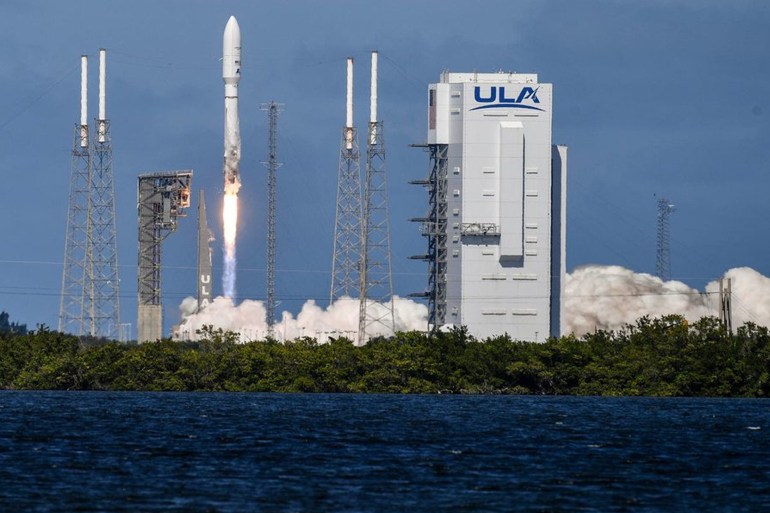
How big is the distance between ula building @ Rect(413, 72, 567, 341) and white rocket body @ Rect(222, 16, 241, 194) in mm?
21729

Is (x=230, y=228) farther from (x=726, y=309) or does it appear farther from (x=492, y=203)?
(x=726, y=309)

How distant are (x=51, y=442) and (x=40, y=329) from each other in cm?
8506

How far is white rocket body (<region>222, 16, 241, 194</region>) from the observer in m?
193

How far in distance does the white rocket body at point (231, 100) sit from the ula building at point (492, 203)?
2173 cm

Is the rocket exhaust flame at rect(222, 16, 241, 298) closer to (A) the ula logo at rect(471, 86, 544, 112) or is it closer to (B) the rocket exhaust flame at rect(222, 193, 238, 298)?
(B) the rocket exhaust flame at rect(222, 193, 238, 298)

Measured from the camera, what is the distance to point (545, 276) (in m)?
193

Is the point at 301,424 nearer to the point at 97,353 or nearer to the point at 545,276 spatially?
the point at 97,353

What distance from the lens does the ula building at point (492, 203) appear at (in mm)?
189375

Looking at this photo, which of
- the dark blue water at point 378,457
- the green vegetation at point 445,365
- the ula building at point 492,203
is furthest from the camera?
the ula building at point 492,203

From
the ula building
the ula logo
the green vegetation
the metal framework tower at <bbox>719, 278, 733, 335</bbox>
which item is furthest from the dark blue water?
the ula logo

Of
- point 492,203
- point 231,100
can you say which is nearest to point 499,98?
point 492,203

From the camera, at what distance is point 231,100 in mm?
195125

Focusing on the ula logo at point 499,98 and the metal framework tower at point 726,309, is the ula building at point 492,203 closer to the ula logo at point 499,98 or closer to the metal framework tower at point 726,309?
the ula logo at point 499,98

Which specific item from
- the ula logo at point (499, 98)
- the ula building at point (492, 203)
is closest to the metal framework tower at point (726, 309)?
the ula building at point (492, 203)
